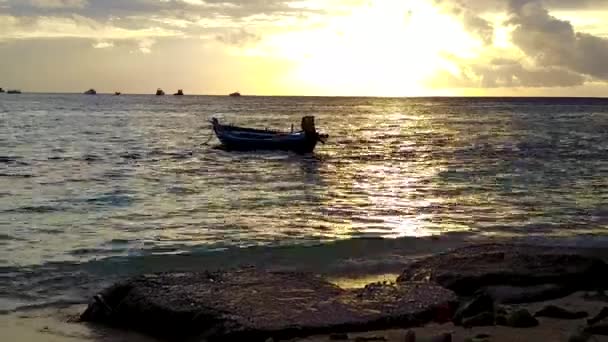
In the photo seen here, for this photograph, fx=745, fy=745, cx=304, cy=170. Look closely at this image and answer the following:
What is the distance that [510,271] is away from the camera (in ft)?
31.7

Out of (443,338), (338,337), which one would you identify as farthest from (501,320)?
(338,337)

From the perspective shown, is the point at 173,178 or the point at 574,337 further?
the point at 173,178

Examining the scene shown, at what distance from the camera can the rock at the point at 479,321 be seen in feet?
25.1

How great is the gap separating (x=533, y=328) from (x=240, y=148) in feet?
116

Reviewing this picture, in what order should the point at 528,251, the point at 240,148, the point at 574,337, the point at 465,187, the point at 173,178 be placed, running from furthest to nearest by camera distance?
1. the point at 240,148
2. the point at 173,178
3. the point at 465,187
4. the point at 528,251
5. the point at 574,337

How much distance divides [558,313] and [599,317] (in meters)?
0.48

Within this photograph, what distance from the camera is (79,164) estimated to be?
32.6 meters

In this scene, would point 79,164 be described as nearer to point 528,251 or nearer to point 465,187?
point 465,187

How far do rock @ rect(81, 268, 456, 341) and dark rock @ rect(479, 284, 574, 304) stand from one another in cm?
69

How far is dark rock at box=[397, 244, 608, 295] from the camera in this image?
9469mm

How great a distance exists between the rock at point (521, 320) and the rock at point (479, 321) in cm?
19

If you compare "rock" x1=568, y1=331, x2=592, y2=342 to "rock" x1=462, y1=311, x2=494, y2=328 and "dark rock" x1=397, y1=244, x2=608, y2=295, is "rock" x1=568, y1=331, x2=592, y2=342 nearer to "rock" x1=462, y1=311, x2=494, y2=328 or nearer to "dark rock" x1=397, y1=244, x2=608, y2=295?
"rock" x1=462, y1=311, x2=494, y2=328

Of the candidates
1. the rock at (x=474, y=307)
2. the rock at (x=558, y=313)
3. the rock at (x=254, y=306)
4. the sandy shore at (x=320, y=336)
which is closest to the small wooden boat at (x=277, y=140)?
the rock at (x=254, y=306)

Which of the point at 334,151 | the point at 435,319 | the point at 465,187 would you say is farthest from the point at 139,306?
the point at 334,151
